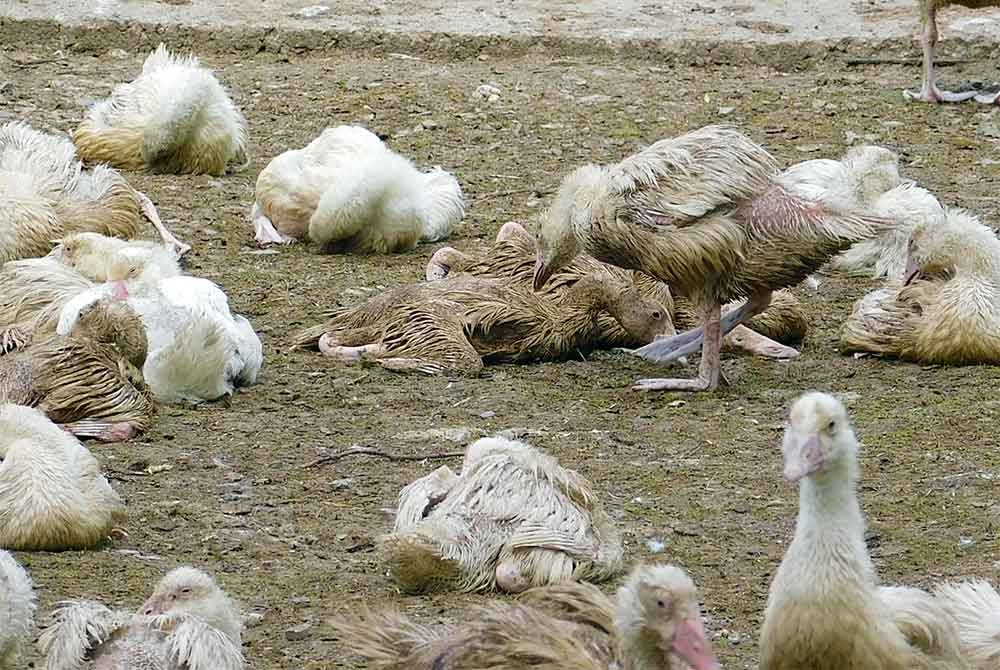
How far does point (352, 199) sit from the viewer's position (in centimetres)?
883

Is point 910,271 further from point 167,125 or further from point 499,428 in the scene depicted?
point 167,125

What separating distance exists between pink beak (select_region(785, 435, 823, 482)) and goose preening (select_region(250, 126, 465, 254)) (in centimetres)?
492

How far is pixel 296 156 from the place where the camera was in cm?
926

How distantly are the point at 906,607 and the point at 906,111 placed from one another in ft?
26.3

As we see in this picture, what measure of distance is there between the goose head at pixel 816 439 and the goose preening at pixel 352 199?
484cm

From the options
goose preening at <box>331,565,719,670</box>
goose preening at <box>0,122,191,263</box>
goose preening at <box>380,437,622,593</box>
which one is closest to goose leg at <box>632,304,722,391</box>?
goose preening at <box>380,437,622,593</box>

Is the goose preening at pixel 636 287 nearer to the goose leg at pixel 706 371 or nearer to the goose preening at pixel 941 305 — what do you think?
the goose preening at pixel 941 305

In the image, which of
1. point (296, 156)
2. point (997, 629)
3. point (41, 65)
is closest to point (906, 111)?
point (296, 156)

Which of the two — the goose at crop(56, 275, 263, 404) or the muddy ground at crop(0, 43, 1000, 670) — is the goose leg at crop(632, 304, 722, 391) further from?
the goose at crop(56, 275, 263, 404)

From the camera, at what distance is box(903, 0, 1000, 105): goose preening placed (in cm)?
1194

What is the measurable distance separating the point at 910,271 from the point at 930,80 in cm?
445

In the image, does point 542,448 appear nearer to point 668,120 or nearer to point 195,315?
point 195,315

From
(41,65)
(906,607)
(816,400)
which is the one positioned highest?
(816,400)

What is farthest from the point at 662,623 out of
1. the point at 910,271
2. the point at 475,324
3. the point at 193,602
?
the point at 910,271
